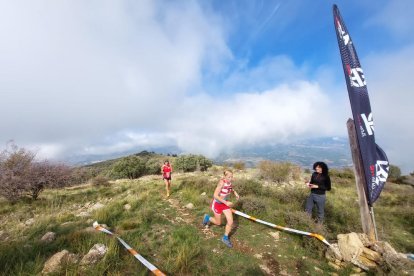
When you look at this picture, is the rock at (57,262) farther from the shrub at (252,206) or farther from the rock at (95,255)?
the shrub at (252,206)

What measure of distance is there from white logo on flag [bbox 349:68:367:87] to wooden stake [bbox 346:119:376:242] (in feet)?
2.96

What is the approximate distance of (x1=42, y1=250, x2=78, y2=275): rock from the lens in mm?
3999

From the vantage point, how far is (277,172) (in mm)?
18891

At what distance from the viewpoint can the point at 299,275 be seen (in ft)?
15.7

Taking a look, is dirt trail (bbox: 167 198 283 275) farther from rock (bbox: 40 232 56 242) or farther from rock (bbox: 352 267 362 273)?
rock (bbox: 40 232 56 242)

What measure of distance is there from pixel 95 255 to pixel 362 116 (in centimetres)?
668

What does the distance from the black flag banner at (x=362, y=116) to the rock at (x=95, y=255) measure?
242 inches

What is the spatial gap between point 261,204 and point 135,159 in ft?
124

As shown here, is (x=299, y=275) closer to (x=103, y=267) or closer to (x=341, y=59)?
(x=103, y=267)

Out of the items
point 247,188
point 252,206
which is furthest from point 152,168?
point 252,206

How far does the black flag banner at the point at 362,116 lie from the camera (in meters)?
5.31

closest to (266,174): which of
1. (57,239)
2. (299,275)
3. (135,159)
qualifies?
(299,275)

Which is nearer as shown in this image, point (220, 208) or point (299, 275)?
point (299, 275)

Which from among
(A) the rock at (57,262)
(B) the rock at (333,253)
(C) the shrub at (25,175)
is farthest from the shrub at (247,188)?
(C) the shrub at (25,175)
